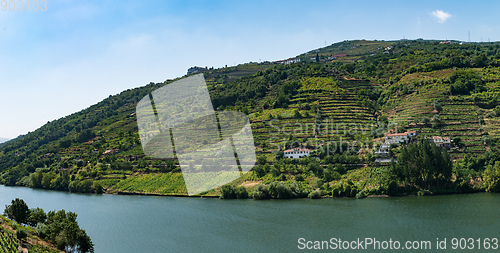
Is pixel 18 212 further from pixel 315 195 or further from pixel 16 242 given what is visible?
pixel 315 195

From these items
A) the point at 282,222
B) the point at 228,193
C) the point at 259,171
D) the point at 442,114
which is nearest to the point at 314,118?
the point at 259,171

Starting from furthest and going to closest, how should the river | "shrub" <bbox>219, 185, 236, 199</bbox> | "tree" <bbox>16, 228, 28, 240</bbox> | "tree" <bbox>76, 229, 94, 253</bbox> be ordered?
1. "shrub" <bbox>219, 185, 236, 199</bbox>
2. the river
3. "tree" <bbox>76, 229, 94, 253</bbox>
4. "tree" <bbox>16, 228, 28, 240</bbox>

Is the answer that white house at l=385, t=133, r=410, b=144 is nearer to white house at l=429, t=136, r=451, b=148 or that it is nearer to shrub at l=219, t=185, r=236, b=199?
white house at l=429, t=136, r=451, b=148

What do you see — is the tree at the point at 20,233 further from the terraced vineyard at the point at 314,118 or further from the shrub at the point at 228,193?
the terraced vineyard at the point at 314,118

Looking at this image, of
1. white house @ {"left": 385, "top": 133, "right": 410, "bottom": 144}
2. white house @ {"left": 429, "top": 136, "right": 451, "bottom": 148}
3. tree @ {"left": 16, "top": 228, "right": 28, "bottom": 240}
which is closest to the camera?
tree @ {"left": 16, "top": 228, "right": 28, "bottom": 240}

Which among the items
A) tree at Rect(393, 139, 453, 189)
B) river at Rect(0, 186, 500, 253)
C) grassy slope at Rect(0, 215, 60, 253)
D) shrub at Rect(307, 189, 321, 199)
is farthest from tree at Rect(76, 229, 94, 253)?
tree at Rect(393, 139, 453, 189)
